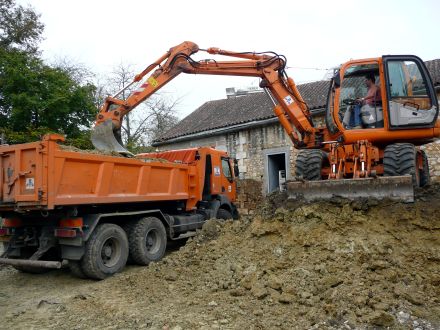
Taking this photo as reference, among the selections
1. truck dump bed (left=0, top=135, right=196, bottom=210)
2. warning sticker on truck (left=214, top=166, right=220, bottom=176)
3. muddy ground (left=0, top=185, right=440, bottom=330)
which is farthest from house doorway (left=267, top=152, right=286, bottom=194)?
muddy ground (left=0, top=185, right=440, bottom=330)

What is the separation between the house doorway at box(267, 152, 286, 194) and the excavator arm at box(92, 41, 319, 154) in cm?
609

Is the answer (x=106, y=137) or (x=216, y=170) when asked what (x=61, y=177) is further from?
(x=216, y=170)

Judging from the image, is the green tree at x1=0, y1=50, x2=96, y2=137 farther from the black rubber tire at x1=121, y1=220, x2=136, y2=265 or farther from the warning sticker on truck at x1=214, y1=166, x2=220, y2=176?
the black rubber tire at x1=121, y1=220, x2=136, y2=265

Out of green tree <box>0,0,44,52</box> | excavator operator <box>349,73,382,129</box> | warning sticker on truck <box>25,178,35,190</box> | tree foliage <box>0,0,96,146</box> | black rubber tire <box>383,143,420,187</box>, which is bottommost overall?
warning sticker on truck <box>25,178,35,190</box>

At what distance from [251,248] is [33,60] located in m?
12.2

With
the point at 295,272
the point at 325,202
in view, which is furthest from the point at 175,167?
the point at 295,272

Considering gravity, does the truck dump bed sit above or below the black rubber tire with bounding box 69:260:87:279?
above

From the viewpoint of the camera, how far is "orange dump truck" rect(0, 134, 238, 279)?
19.8 feet

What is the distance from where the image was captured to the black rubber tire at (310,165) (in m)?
7.09

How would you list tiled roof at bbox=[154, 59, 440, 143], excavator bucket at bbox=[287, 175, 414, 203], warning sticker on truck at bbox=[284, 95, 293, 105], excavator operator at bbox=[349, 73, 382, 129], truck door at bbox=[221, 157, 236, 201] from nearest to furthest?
excavator bucket at bbox=[287, 175, 414, 203]
excavator operator at bbox=[349, 73, 382, 129]
warning sticker on truck at bbox=[284, 95, 293, 105]
truck door at bbox=[221, 157, 236, 201]
tiled roof at bbox=[154, 59, 440, 143]

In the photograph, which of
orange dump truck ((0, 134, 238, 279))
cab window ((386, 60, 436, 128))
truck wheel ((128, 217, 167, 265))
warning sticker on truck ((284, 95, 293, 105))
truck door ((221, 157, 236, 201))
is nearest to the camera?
orange dump truck ((0, 134, 238, 279))

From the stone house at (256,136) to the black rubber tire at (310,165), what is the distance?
18.9 ft

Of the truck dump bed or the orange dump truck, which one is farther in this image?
the orange dump truck

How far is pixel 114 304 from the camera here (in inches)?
207
